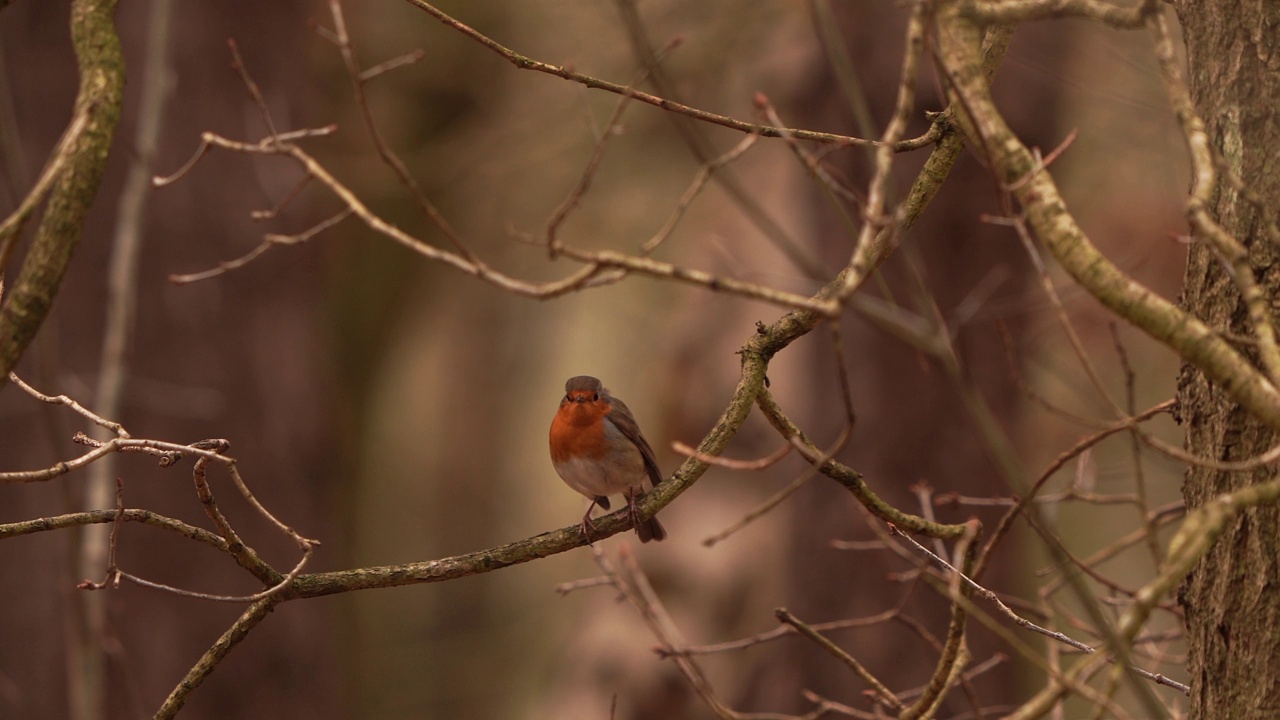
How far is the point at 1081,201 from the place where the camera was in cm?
797

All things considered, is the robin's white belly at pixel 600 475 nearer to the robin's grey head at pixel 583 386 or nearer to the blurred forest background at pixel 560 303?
the robin's grey head at pixel 583 386

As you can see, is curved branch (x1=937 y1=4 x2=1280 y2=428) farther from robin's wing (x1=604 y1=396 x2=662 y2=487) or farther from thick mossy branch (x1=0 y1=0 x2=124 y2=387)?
robin's wing (x1=604 y1=396 x2=662 y2=487)

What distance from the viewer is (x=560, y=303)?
1109 centimetres

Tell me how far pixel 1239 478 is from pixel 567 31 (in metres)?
6.73

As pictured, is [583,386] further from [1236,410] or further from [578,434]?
[1236,410]

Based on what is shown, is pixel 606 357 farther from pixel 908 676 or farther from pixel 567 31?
pixel 908 676

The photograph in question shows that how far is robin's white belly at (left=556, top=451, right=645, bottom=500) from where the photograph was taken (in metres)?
4.07

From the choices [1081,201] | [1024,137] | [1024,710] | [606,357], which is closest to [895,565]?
[1024,137]

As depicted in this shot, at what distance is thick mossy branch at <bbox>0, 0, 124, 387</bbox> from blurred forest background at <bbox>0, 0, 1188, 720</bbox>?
34.6 inches

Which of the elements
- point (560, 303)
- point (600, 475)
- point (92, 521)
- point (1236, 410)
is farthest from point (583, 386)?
point (560, 303)

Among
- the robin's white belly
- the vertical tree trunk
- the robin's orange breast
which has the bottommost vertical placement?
the vertical tree trunk

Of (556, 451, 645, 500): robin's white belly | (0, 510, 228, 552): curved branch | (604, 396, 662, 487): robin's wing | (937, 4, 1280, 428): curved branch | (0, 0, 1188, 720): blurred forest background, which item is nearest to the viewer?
(937, 4, 1280, 428): curved branch

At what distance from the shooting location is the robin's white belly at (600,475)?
4.07 metres

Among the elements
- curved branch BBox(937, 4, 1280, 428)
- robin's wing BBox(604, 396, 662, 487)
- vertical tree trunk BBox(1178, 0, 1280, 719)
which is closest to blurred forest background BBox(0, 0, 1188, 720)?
robin's wing BBox(604, 396, 662, 487)
